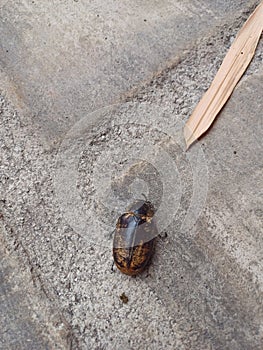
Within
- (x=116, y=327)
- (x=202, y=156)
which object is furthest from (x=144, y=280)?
(x=202, y=156)

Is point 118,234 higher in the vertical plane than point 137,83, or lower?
lower

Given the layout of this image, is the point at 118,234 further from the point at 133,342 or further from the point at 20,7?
the point at 20,7

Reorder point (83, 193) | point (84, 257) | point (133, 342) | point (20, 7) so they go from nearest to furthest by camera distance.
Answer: point (133, 342) → point (84, 257) → point (83, 193) → point (20, 7)

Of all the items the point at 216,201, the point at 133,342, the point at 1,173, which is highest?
the point at 216,201
